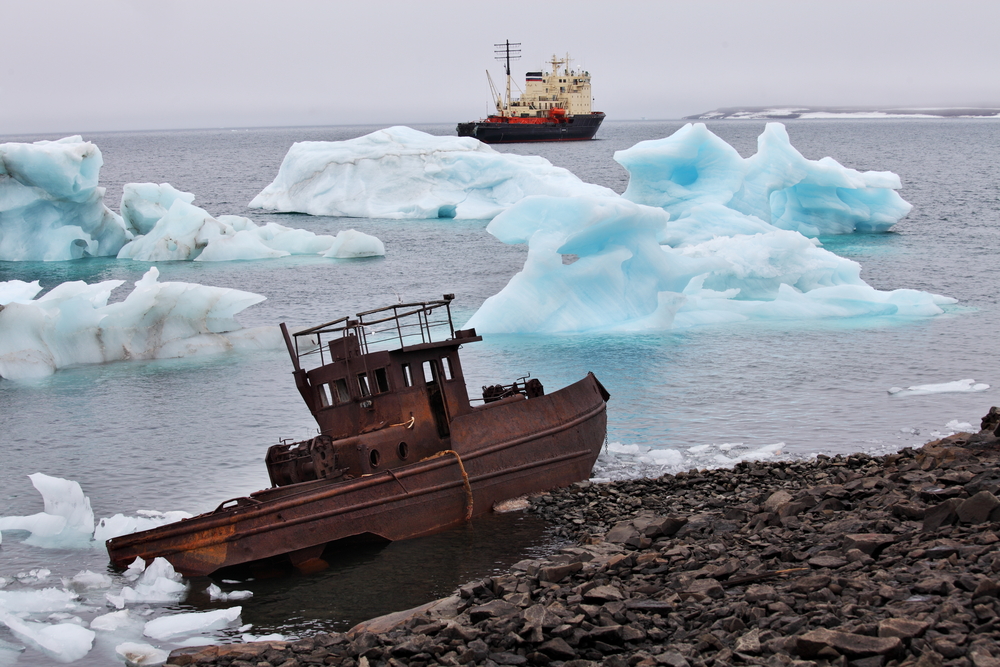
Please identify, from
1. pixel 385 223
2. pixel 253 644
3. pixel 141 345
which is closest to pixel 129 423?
pixel 141 345

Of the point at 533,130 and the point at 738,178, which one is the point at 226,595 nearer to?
the point at 738,178

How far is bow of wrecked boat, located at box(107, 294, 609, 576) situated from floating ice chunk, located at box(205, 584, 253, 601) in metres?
0.35

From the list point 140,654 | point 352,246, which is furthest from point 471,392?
point 352,246

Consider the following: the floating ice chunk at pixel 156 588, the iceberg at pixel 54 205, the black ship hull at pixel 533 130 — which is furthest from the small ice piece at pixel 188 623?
the black ship hull at pixel 533 130

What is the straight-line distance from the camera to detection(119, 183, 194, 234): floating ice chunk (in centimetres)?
3716

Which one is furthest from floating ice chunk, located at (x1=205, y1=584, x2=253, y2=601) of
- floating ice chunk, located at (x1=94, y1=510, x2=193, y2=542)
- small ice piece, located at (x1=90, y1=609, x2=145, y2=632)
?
floating ice chunk, located at (x1=94, y1=510, x2=193, y2=542)

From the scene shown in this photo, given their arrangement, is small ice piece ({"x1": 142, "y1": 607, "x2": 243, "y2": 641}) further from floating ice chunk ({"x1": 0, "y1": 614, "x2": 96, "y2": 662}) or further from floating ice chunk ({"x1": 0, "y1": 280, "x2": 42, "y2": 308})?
floating ice chunk ({"x1": 0, "y1": 280, "x2": 42, "y2": 308})

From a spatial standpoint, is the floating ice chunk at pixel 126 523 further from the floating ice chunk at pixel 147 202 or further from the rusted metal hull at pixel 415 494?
the floating ice chunk at pixel 147 202

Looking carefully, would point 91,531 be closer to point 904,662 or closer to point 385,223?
point 904,662

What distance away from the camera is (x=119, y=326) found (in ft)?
75.2

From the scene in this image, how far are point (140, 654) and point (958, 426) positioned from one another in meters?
13.0

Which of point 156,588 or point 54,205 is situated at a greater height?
point 54,205

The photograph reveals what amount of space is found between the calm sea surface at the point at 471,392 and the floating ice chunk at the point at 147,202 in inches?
157

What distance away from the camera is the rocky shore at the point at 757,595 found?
256 inches
